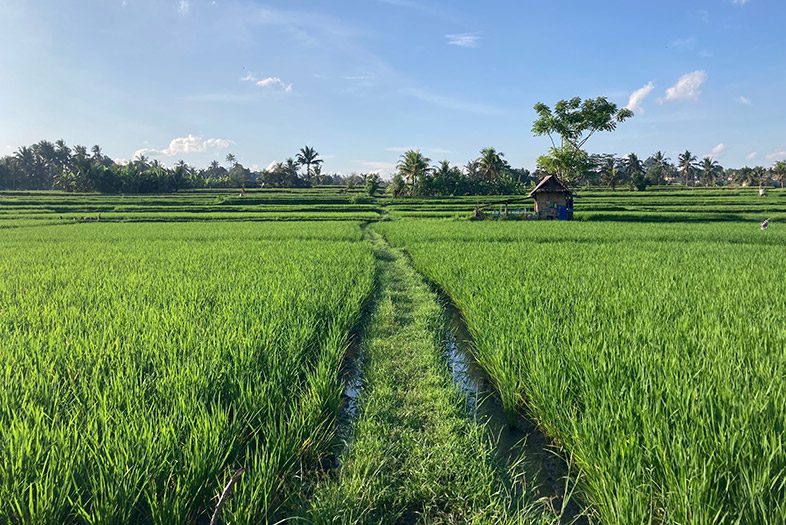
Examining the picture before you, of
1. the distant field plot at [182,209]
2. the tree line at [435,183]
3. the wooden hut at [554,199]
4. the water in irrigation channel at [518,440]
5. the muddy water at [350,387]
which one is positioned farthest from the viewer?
the tree line at [435,183]

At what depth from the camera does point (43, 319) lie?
4.08 metres

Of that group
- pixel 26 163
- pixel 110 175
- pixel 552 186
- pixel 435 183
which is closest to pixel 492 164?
pixel 435 183

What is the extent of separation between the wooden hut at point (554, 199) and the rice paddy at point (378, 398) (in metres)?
14.6

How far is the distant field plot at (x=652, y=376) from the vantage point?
1.70 m

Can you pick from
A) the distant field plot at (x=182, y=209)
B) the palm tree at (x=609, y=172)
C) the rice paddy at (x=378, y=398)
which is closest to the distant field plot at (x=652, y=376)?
the rice paddy at (x=378, y=398)

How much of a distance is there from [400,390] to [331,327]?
1120 millimetres

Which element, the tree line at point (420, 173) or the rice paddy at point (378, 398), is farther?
the tree line at point (420, 173)

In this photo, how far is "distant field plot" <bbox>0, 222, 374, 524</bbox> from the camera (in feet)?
5.81

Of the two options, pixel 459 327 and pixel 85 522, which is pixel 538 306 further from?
pixel 85 522

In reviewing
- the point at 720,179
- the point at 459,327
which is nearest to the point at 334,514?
the point at 459,327

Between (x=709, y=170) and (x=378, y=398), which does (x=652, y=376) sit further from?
(x=709, y=170)

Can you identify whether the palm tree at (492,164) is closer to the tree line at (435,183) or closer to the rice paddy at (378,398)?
the tree line at (435,183)

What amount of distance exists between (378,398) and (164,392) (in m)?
1.45

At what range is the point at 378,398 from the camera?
3.06m
